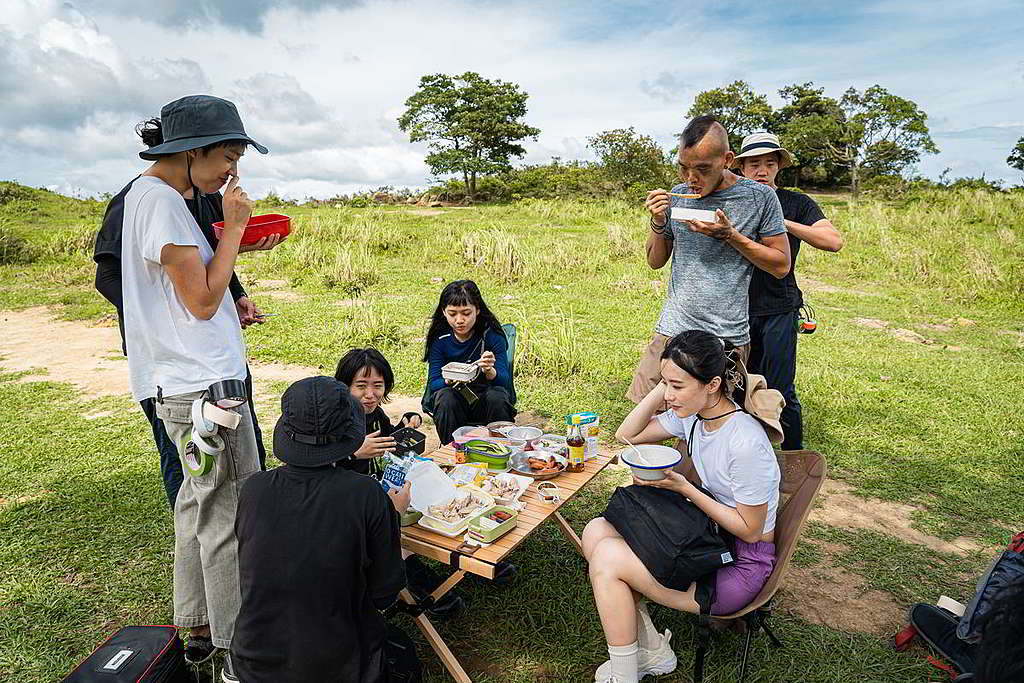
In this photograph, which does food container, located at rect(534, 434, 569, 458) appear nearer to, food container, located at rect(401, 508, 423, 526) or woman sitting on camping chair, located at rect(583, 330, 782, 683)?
woman sitting on camping chair, located at rect(583, 330, 782, 683)

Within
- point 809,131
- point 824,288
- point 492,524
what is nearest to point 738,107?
point 809,131

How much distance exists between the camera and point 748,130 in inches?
1331

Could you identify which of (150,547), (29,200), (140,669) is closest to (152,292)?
(140,669)

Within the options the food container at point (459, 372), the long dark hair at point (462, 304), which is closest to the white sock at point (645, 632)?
the food container at point (459, 372)

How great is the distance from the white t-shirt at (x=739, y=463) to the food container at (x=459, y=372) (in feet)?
4.94

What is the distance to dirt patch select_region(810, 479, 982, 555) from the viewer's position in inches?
138

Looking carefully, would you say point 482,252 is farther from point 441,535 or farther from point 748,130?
point 748,130

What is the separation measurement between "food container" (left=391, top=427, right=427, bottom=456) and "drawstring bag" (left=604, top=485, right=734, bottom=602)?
1.07 m

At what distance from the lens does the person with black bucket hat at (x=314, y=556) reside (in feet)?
6.00

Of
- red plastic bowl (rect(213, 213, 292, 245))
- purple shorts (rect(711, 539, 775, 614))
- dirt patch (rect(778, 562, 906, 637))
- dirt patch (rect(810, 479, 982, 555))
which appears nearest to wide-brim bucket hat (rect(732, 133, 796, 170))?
dirt patch (rect(810, 479, 982, 555))

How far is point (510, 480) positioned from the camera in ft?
8.84

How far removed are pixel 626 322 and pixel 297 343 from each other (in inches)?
151

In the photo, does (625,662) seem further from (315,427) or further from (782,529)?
(315,427)

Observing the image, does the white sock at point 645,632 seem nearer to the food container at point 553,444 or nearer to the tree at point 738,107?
the food container at point 553,444
